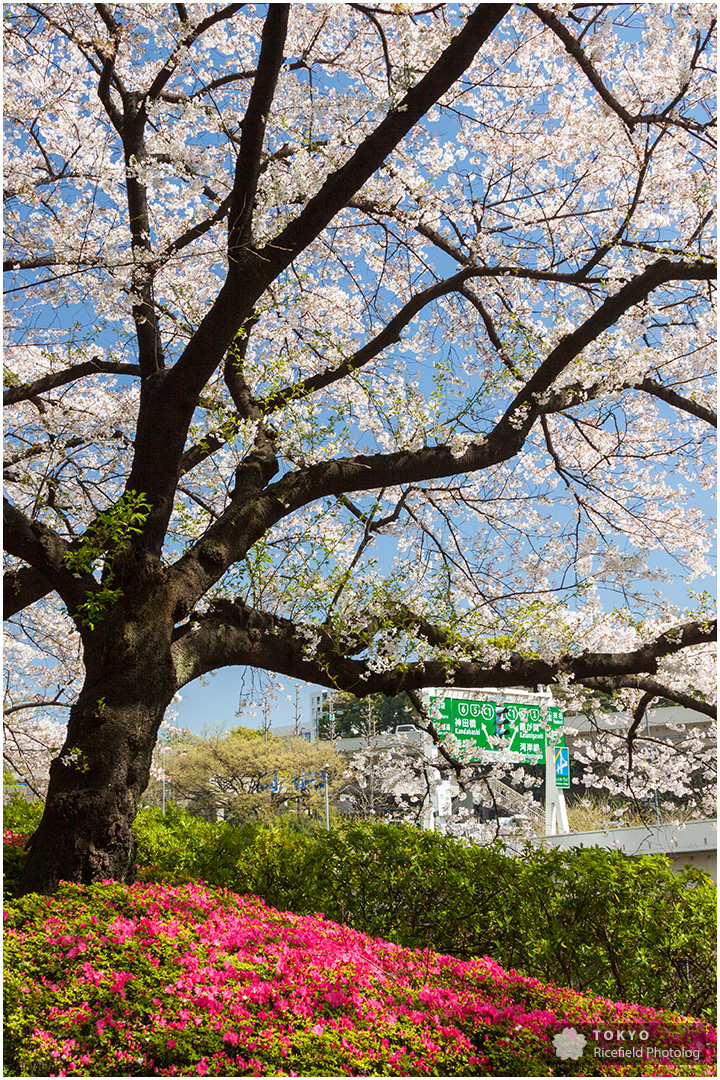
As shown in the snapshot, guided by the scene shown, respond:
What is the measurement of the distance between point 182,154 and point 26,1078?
4449 mm

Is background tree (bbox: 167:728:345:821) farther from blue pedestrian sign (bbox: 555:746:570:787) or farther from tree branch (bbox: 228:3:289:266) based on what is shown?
tree branch (bbox: 228:3:289:266)

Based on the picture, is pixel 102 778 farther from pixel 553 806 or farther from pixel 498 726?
pixel 553 806

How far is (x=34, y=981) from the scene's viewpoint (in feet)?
8.14

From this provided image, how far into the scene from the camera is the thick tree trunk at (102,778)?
3334mm

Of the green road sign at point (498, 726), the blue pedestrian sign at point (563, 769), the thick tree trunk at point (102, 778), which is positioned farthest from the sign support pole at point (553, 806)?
the thick tree trunk at point (102, 778)

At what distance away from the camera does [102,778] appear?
3.48 metres

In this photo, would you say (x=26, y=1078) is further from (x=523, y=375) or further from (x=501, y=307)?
(x=501, y=307)

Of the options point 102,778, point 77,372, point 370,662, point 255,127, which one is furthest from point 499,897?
point 77,372

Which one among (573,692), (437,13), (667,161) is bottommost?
(573,692)

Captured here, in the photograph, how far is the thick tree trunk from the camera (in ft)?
10.9

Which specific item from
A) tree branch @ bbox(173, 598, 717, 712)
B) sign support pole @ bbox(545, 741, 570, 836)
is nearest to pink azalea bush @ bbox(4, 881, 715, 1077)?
tree branch @ bbox(173, 598, 717, 712)

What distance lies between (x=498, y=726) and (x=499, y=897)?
536cm

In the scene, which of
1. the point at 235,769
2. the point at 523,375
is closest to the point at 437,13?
the point at 523,375

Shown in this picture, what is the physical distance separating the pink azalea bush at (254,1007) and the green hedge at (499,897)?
A: 651 mm
